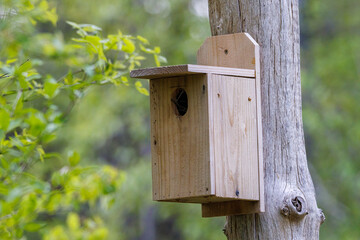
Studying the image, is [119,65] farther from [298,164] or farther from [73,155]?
[298,164]

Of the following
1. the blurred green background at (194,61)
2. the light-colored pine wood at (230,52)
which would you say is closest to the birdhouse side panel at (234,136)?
the light-colored pine wood at (230,52)

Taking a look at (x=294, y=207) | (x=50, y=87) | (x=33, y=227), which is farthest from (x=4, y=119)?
(x=294, y=207)

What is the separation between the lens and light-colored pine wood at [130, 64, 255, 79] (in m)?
2.55

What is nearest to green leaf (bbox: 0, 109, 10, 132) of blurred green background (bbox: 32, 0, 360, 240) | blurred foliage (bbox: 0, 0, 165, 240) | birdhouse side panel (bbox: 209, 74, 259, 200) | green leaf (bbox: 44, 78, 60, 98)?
blurred foliage (bbox: 0, 0, 165, 240)

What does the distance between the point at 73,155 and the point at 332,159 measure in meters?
6.82

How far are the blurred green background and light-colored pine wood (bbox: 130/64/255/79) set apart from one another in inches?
226

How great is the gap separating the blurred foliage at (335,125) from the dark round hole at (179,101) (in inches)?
236

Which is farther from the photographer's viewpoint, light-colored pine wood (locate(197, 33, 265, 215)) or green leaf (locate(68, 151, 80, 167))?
green leaf (locate(68, 151, 80, 167))

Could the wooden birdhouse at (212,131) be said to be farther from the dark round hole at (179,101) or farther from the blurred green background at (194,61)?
the blurred green background at (194,61)

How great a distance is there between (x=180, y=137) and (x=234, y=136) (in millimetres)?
224

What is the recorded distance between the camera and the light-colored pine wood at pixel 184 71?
2553 millimetres

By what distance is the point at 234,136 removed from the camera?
270 cm

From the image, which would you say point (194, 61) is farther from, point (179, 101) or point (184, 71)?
point (184, 71)

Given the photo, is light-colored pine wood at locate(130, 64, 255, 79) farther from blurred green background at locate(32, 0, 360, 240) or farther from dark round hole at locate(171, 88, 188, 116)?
blurred green background at locate(32, 0, 360, 240)
